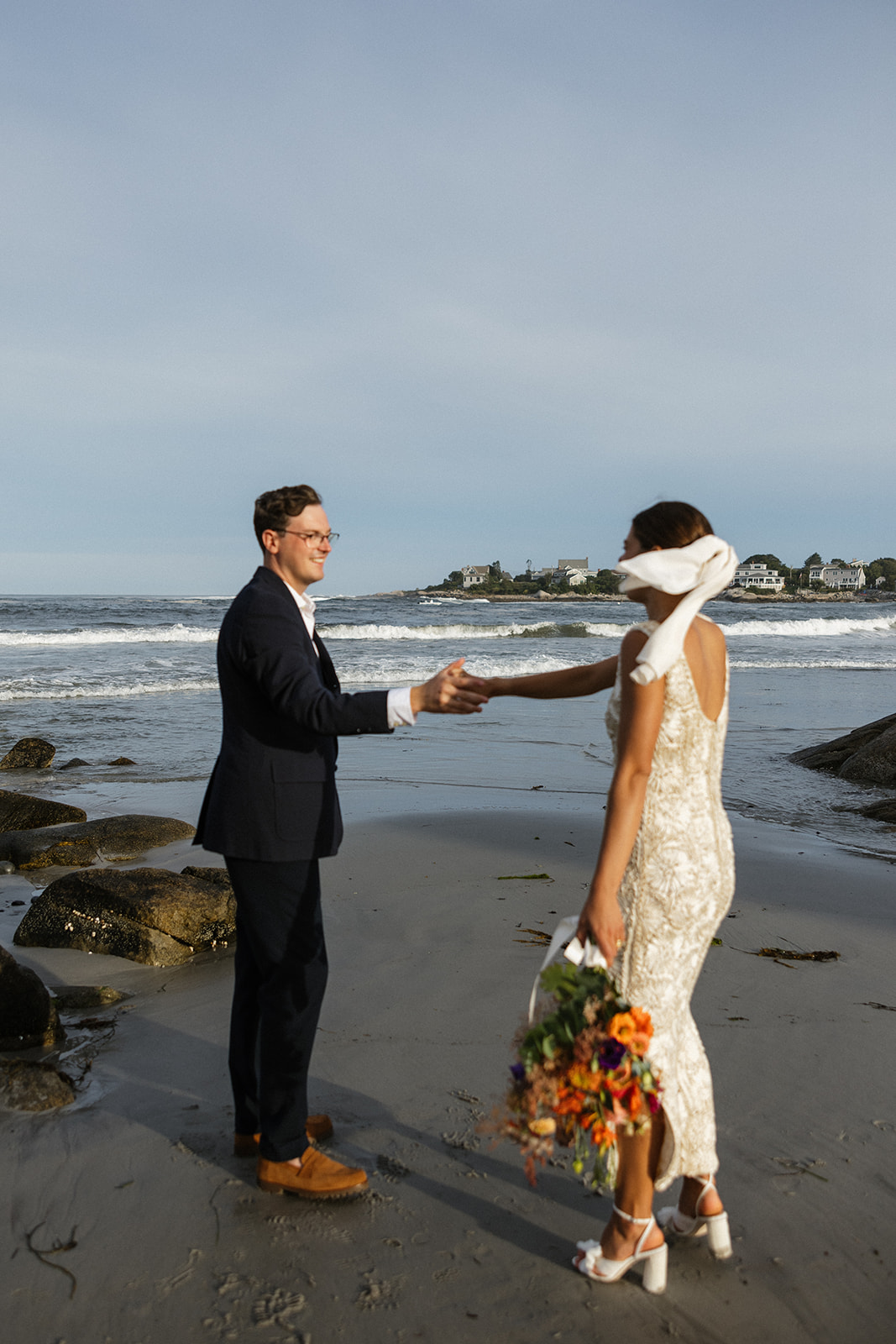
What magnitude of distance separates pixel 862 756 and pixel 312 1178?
9.19 m

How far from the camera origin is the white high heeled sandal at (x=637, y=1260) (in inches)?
99.6

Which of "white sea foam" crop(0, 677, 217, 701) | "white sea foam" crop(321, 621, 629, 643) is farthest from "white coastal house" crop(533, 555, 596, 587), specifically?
"white sea foam" crop(0, 677, 217, 701)

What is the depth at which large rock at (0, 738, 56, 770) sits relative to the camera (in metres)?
11.3

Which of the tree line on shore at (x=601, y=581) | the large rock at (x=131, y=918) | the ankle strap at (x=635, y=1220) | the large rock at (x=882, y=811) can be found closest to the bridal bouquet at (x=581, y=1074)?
the ankle strap at (x=635, y=1220)

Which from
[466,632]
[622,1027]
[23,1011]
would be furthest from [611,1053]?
[466,632]

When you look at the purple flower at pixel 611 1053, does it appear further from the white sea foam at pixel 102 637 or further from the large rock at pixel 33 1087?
the white sea foam at pixel 102 637

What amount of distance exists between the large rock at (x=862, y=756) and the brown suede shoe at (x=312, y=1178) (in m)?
8.65

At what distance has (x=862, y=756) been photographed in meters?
10.5

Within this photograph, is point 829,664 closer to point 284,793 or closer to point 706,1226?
point 706,1226

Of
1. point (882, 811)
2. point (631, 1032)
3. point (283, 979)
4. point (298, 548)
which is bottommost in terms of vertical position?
point (882, 811)

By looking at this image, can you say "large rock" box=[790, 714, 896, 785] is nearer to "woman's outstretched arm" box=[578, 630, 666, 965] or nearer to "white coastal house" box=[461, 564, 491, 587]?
"woman's outstretched arm" box=[578, 630, 666, 965]

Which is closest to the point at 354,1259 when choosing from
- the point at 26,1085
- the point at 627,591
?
the point at 26,1085

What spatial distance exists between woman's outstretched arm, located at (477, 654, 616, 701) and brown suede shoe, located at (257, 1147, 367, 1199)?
1.60 meters

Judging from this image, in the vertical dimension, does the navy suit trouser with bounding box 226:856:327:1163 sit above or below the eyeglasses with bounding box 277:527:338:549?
below
